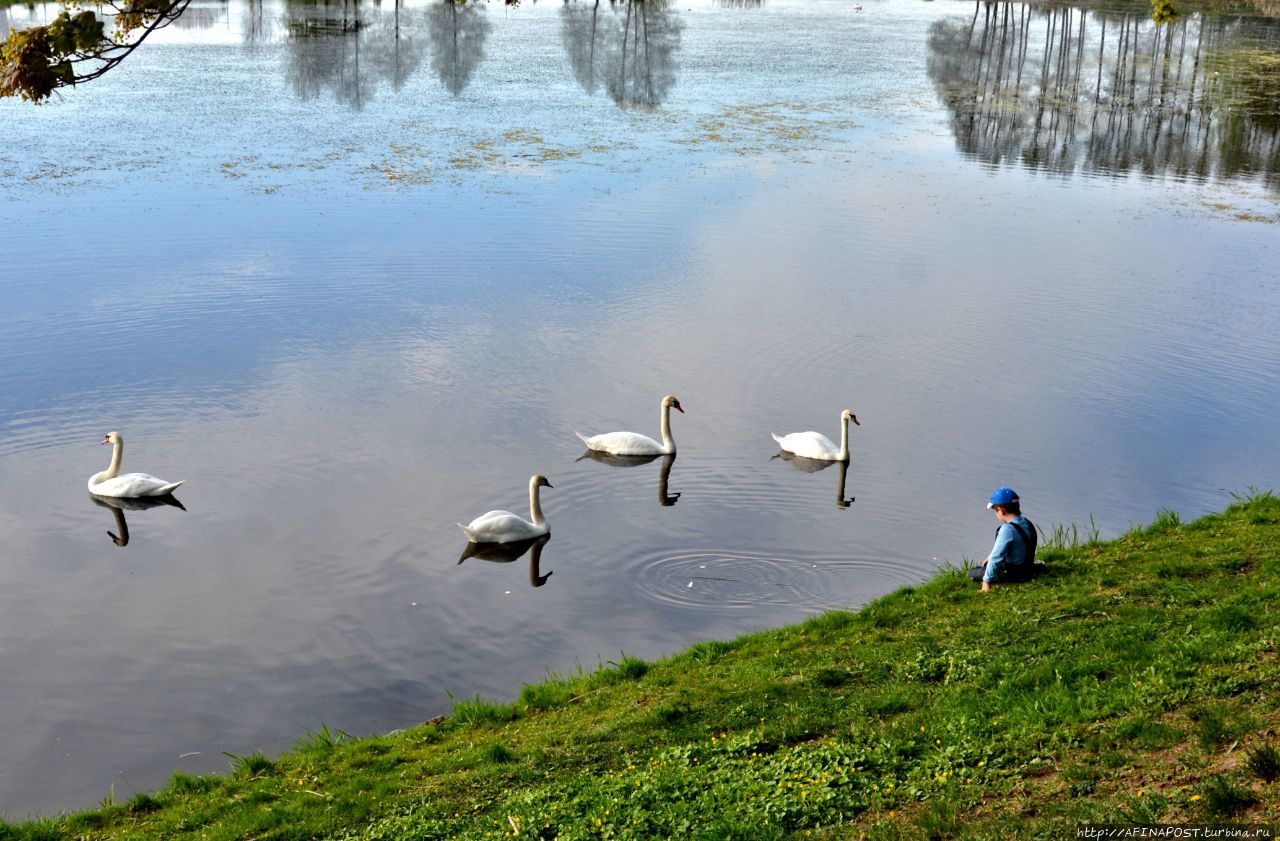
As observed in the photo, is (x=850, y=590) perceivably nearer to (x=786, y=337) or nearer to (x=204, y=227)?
(x=786, y=337)

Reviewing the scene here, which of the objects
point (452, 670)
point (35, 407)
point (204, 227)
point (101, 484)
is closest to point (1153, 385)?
point (452, 670)

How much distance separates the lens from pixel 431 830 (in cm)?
848

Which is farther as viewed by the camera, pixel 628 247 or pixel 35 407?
pixel 628 247

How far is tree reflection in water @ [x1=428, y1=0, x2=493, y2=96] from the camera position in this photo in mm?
53844

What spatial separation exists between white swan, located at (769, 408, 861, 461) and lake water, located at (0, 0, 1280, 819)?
15.8 inches

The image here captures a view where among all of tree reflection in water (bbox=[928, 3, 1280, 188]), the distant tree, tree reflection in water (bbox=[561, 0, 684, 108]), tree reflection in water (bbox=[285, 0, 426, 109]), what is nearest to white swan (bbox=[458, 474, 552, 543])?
the distant tree

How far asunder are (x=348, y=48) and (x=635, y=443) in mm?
45722

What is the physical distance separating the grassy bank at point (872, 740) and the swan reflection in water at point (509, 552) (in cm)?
366

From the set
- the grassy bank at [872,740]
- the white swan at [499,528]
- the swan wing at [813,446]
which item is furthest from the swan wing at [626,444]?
the grassy bank at [872,740]

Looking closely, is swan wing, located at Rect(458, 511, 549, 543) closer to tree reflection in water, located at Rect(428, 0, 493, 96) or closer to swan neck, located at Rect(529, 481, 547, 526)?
swan neck, located at Rect(529, 481, 547, 526)

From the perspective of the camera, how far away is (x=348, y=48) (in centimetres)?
5847

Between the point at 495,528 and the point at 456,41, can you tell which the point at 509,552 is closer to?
the point at 495,528

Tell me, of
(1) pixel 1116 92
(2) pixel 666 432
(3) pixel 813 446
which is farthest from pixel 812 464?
(1) pixel 1116 92

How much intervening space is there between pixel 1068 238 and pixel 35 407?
23625 millimetres
